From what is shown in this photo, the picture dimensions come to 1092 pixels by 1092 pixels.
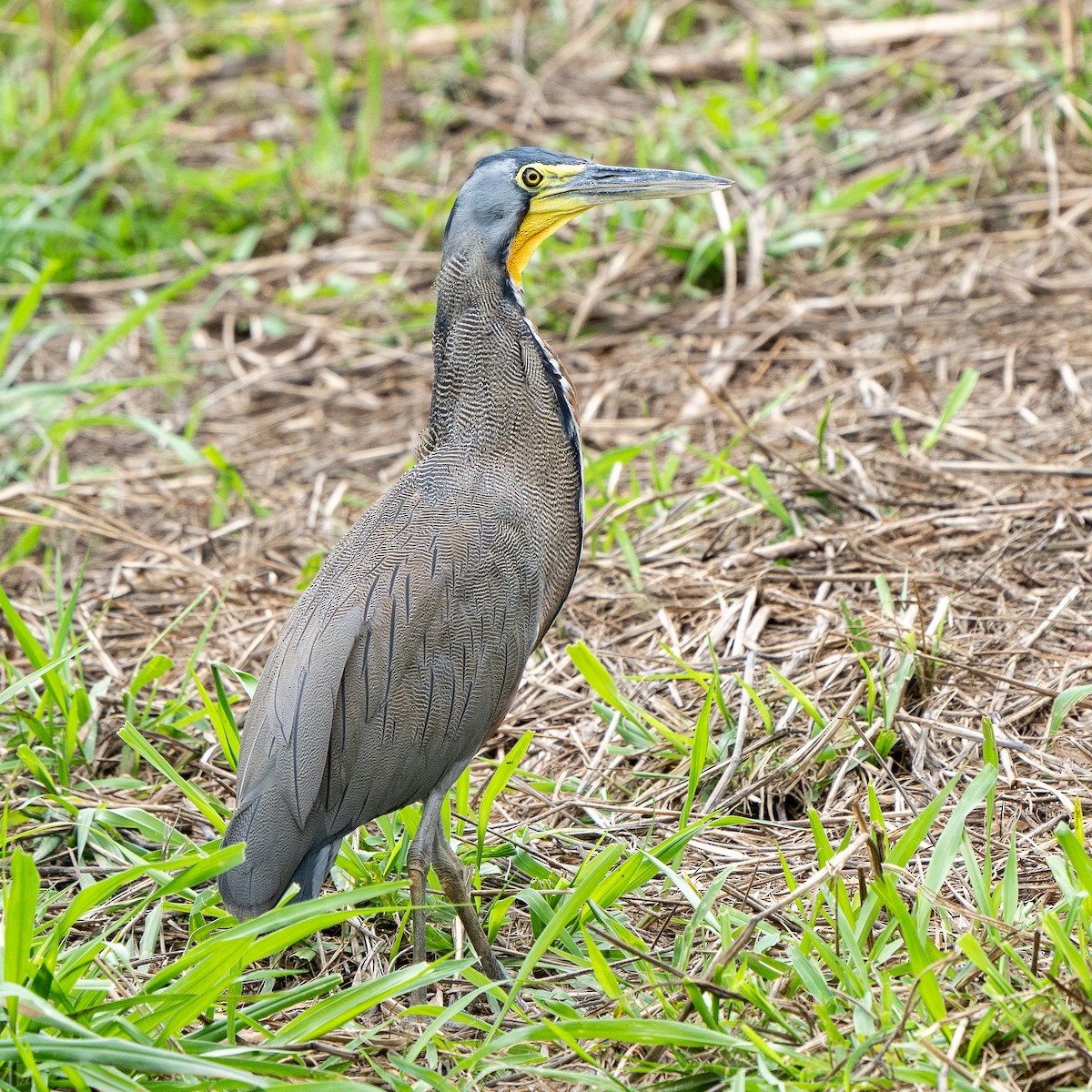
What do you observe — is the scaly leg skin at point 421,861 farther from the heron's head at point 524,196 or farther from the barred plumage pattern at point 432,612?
the heron's head at point 524,196

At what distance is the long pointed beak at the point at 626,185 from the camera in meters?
4.10

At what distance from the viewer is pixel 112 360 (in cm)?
725

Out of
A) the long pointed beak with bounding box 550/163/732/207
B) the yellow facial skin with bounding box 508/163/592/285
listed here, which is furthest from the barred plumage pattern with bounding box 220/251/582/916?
the long pointed beak with bounding box 550/163/732/207

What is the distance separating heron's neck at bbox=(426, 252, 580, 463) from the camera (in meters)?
4.03

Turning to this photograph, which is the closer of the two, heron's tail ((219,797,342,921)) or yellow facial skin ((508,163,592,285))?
heron's tail ((219,797,342,921))

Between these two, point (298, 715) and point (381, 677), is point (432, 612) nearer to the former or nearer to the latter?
point (381, 677)

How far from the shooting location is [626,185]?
416cm

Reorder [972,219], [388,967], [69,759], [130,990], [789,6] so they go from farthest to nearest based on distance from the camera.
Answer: [789,6] < [972,219] < [69,759] < [388,967] < [130,990]

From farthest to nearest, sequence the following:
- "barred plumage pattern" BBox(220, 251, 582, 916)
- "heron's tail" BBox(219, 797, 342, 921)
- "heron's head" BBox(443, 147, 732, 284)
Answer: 1. "heron's head" BBox(443, 147, 732, 284)
2. "barred plumage pattern" BBox(220, 251, 582, 916)
3. "heron's tail" BBox(219, 797, 342, 921)

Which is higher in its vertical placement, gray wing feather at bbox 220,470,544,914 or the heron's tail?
gray wing feather at bbox 220,470,544,914

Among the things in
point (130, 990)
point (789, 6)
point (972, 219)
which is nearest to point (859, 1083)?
point (130, 990)

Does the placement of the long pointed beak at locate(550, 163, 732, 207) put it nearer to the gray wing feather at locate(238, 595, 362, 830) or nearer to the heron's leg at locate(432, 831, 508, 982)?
the gray wing feather at locate(238, 595, 362, 830)

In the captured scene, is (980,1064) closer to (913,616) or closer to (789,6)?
(913,616)

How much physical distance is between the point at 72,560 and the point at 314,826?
2780mm
